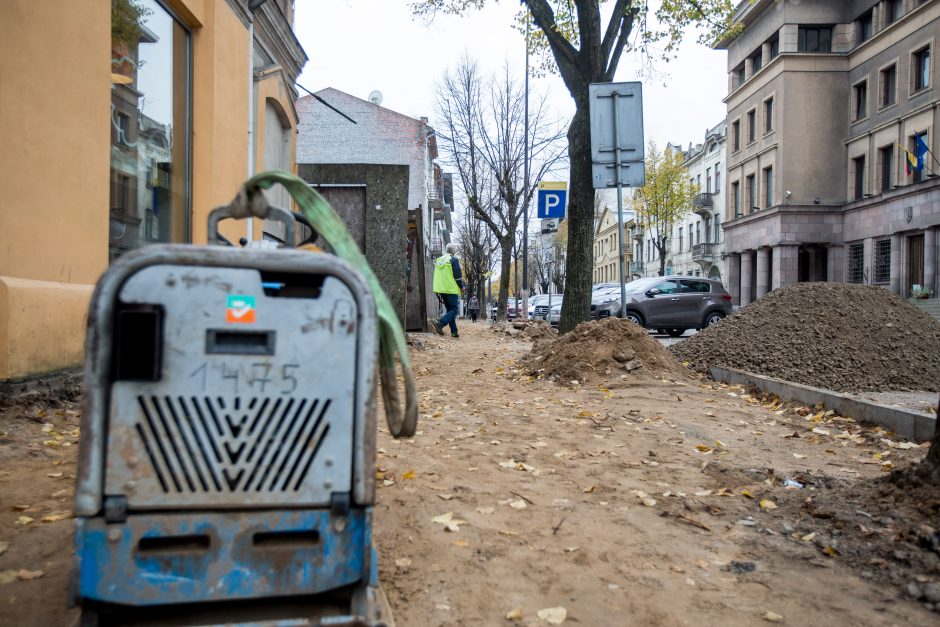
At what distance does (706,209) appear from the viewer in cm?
5212

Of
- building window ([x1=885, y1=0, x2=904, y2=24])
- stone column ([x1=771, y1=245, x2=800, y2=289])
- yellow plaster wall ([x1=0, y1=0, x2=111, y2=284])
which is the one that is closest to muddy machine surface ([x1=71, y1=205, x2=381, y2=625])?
yellow plaster wall ([x1=0, y1=0, x2=111, y2=284])

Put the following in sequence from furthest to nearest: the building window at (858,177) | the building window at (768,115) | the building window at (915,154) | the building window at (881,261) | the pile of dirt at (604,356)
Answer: the building window at (768,115) → the building window at (858,177) → the building window at (881,261) → the building window at (915,154) → the pile of dirt at (604,356)

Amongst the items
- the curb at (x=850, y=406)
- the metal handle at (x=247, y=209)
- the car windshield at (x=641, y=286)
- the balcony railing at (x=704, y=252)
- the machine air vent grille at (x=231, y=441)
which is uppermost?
the balcony railing at (x=704, y=252)

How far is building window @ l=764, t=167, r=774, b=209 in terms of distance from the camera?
3831 centimetres

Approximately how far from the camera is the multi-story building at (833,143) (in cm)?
3012

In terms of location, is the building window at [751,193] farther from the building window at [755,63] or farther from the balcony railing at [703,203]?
the balcony railing at [703,203]

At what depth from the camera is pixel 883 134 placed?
32.7 meters

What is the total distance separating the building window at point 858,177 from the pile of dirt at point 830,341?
29.5 meters

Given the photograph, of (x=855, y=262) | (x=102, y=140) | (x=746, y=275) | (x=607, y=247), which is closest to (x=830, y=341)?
(x=102, y=140)

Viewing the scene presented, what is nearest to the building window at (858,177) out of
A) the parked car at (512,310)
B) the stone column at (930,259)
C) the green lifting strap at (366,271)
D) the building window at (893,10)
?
the building window at (893,10)

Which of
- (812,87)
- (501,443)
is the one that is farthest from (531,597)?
(812,87)

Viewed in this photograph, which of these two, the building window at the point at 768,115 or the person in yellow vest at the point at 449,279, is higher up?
the building window at the point at 768,115

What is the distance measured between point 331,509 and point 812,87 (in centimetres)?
4094

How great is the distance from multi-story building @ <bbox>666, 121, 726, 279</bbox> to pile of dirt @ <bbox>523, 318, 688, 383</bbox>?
42.5m
